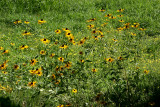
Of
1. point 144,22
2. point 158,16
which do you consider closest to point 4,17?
point 144,22

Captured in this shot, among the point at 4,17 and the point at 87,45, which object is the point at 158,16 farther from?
the point at 4,17

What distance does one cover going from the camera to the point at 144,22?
7.36m

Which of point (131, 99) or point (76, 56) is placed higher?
point (131, 99)

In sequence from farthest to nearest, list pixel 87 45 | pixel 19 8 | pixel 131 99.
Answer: pixel 19 8 < pixel 87 45 < pixel 131 99

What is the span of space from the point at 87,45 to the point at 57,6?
2914mm

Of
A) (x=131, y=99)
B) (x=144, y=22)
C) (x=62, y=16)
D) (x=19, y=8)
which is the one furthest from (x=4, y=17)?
(x=131, y=99)

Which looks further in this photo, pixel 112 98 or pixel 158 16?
pixel 158 16

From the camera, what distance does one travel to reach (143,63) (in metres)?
4.93

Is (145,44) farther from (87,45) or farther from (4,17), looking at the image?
(4,17)

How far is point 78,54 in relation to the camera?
17.6 ft

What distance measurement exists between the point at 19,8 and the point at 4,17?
2.31 feet

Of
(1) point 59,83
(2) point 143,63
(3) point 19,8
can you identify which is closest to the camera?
(1) point 59,83

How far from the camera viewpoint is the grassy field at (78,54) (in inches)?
139

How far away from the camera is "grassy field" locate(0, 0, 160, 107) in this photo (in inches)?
139
